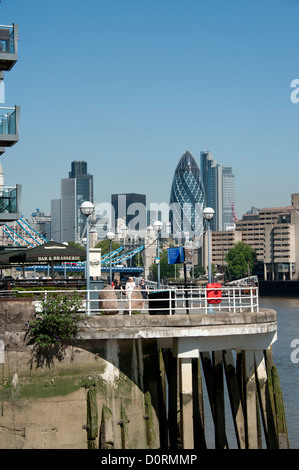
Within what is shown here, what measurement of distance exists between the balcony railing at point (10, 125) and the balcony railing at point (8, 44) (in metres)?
2.46

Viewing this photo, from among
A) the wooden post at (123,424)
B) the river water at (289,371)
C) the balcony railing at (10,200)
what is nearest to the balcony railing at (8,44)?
the balcony railing at (10,200)

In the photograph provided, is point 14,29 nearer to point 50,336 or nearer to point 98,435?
point 50,336

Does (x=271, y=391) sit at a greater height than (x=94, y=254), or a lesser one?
lesser

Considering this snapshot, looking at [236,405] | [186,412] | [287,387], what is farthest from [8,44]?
[287,387]

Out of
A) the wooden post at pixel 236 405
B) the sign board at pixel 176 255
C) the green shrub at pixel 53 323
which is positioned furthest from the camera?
the sign board at pixel 176 255

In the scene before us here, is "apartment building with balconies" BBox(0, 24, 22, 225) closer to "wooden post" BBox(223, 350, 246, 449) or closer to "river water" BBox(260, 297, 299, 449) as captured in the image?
"wooden post" BBox(223, 350, 246, 449)

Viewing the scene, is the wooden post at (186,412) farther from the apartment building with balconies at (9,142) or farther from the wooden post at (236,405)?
the apartment building with balconies at (9,142)

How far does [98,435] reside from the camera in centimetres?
2088

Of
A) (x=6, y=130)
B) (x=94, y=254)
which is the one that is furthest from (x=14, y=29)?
(x=94, y=254)

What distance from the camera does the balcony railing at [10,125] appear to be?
31141mm

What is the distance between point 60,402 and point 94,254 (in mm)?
15700

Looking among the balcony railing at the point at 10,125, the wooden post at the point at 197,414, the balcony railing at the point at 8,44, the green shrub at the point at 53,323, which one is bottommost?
the wooden post at the point at 197,414

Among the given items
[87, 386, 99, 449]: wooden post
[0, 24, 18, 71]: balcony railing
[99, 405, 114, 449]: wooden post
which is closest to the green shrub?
[87, 386, 99, 449]: wooden post
